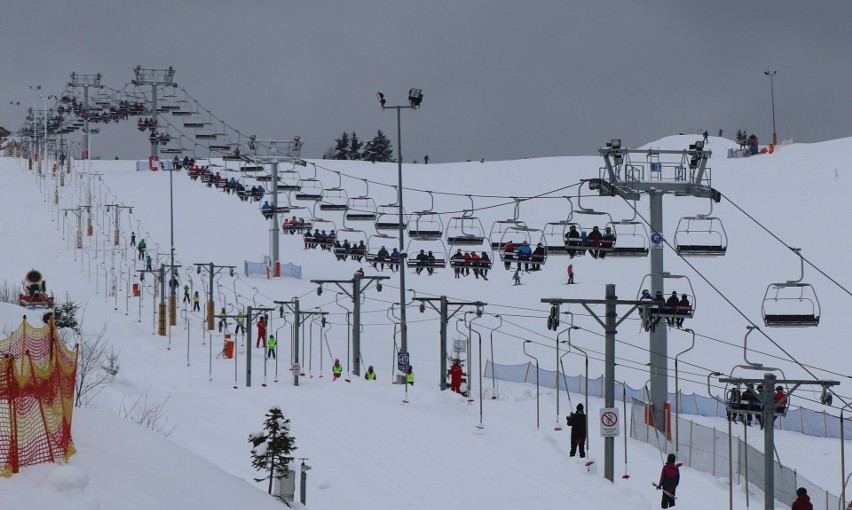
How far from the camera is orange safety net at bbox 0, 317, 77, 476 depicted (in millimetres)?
10023

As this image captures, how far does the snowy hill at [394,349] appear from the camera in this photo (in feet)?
59.4

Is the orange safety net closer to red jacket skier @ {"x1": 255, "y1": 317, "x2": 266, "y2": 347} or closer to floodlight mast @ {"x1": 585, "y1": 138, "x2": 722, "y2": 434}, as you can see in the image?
floodlight mast @ {"x1": 585, "y1": 138, "x2": 722, "y2": 434}

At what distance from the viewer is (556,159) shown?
101 metres

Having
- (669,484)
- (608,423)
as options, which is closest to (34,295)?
(608,423)

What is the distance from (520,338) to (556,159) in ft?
188

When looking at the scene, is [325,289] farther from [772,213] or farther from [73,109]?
[73,109]

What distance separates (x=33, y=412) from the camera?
11.0 meters

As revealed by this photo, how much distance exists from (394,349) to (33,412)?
24430 millimetres

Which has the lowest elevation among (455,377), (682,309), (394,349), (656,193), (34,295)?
(455,377)

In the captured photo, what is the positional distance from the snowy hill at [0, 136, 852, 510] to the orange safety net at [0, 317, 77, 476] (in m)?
0.29

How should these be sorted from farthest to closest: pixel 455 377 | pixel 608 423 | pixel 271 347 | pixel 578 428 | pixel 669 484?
1. pixel 271 347
2. pixel 455 377
3. pixel 578 428
4. pixel 608 423
5. pixel 669 484

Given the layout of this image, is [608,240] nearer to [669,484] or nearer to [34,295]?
[669,484]

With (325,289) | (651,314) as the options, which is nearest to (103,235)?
(325,289)

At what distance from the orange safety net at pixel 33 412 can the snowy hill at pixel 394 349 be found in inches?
11.3
